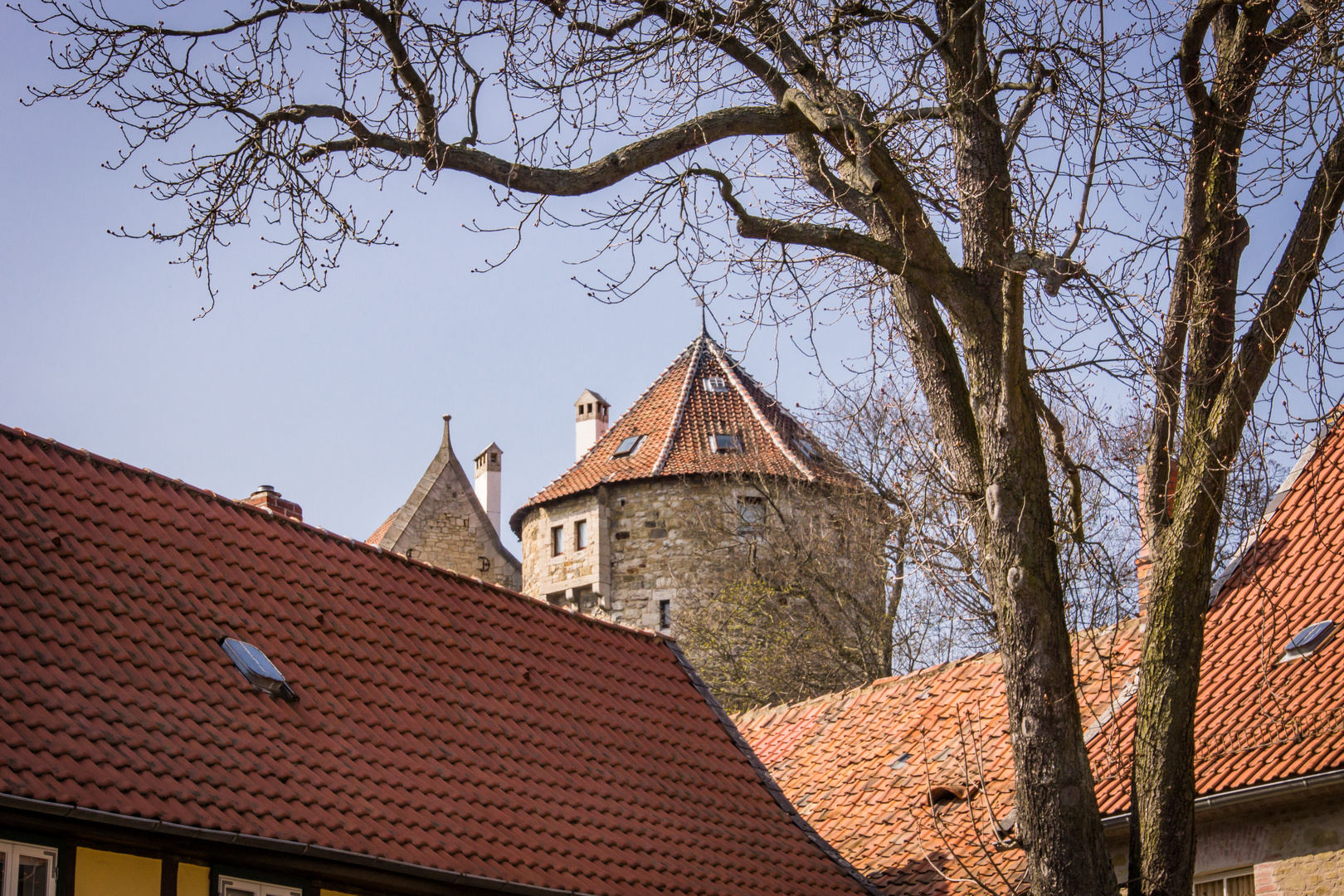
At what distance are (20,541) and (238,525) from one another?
2.04 meters

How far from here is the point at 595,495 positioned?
32.6m

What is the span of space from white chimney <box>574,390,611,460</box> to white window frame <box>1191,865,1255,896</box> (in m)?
27.7

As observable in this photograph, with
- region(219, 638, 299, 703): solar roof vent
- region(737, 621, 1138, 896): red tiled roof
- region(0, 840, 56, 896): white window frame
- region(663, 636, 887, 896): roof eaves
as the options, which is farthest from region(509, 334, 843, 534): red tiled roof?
region(0, 840, 56, 896): white window frame

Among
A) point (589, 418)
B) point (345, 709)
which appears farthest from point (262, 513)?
point (589, 418)

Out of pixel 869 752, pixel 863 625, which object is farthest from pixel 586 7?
pixel 863 625

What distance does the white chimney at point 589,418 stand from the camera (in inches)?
1508

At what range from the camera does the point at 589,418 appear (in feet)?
126

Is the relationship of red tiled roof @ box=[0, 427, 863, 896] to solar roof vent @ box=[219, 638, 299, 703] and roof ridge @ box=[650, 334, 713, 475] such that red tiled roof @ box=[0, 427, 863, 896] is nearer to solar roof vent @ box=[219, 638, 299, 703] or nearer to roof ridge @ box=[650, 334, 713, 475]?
solar roof vent @ box=[219, 638, 299, 703]

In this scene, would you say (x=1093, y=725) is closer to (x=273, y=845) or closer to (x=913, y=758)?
(x=913, y=758)

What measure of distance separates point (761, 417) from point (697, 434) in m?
1.31

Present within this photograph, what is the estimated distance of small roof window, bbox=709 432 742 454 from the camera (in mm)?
31766

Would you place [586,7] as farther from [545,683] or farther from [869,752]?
[869,752]

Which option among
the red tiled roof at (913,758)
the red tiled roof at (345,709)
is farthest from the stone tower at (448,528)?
the red tiled roof at (345,709)

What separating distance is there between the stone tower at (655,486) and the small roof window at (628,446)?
24 mm
